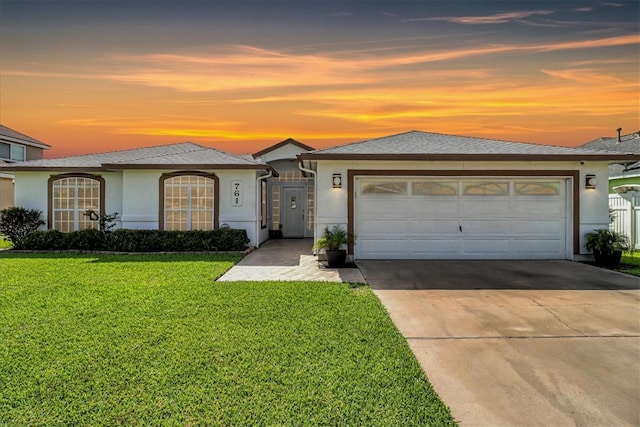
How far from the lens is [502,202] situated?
10570 mm

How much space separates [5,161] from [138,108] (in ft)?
54.7

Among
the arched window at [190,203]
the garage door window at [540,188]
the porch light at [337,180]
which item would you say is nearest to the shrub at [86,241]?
the arched window at [190,203]

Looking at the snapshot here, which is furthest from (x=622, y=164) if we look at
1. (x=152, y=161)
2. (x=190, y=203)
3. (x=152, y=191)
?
(x=152, y=191)

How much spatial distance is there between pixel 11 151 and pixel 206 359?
2981 centimetres

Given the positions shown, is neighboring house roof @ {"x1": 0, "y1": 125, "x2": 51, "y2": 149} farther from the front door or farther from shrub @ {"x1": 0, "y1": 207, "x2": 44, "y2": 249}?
the front door

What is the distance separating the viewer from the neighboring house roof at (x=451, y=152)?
9.97 m

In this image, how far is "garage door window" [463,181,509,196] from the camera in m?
10.6

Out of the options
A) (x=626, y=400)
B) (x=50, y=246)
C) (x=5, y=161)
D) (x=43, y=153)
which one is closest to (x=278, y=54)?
(x=50, y=246)

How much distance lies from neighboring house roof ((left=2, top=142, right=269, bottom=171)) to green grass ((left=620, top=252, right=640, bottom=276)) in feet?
33.9

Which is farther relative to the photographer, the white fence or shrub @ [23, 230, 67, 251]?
the white fence

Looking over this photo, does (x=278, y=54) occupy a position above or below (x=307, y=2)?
below

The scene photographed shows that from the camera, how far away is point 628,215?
1302 cm

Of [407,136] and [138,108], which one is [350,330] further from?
[138,108]

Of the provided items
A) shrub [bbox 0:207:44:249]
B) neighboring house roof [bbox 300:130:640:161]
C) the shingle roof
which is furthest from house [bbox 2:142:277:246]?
the shingle roof
